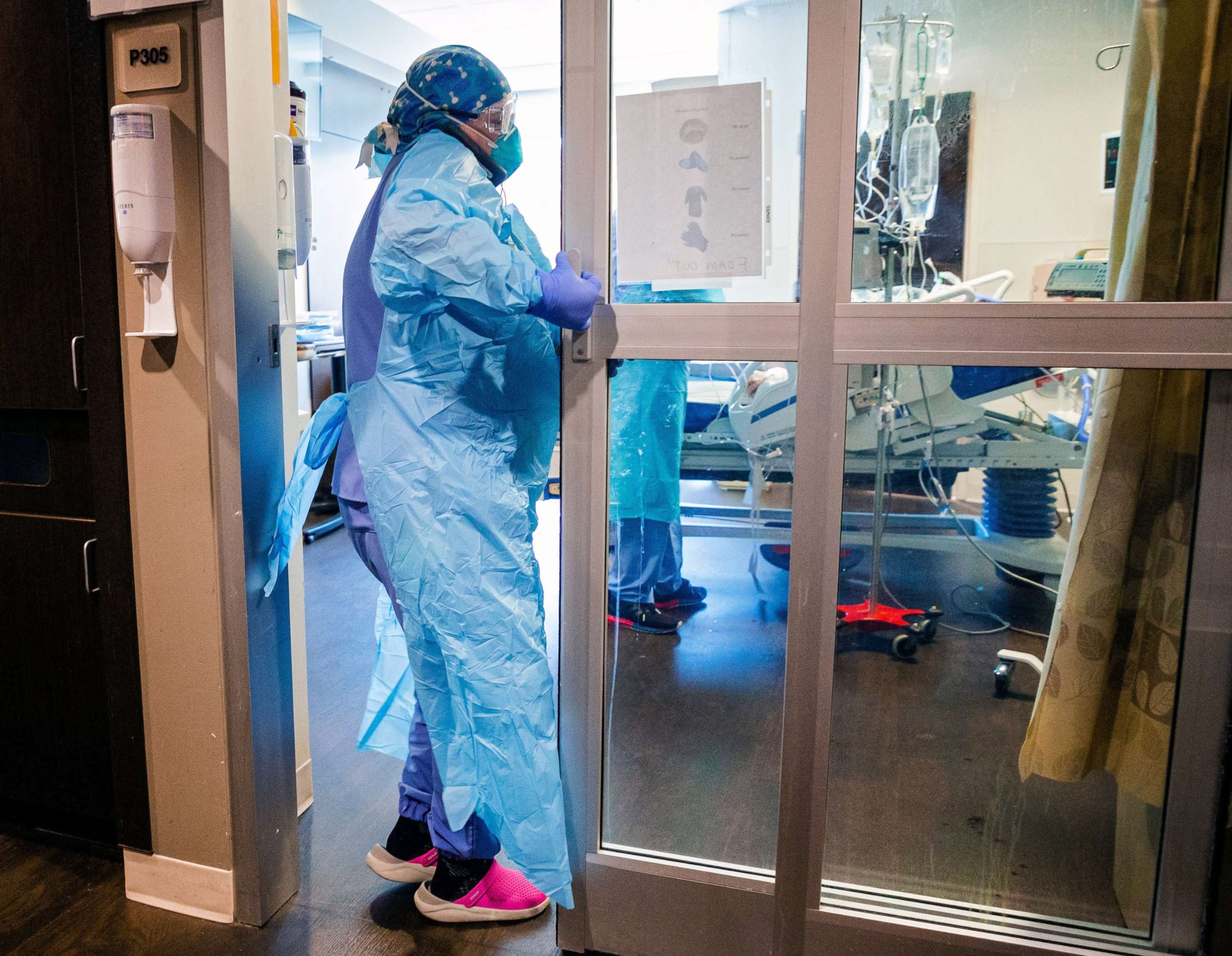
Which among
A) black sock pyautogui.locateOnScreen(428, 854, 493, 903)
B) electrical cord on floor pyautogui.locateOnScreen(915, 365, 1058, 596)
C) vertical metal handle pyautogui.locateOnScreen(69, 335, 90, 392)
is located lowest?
black sock pyautogui.locateOnScreen(428, 854, 493, 903)

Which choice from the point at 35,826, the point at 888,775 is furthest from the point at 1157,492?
the point at 35,826

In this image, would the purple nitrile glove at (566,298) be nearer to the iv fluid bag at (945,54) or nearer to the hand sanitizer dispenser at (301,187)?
the iv fluid bag at (945,54)

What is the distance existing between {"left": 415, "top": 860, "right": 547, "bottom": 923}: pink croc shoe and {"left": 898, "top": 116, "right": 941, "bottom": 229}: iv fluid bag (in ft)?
4.39

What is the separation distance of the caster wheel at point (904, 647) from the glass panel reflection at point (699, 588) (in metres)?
0.19

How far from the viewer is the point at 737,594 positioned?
A: 1.57 metres

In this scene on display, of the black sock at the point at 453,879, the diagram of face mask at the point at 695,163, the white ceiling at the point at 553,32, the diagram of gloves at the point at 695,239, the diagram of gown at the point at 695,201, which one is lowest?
the black sock at the point at 453,879

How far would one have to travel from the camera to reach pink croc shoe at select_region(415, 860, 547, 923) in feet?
→ 5.39

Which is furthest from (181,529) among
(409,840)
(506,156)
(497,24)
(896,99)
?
(497,24)

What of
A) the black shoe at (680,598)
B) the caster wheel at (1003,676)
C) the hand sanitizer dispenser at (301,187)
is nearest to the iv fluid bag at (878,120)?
the black shoe at (680,598)

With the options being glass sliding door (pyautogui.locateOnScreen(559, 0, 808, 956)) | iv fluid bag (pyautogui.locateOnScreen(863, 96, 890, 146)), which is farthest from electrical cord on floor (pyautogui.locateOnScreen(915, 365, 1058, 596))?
iv fluid bag (pyautogui.locateOnScreen(863, 96, 890, 146))

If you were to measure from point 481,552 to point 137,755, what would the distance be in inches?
33.3

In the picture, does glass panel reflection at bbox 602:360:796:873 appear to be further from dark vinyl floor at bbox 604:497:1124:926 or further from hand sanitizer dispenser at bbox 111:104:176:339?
hand sanitizer dispenser at bbox 111:104:176:339

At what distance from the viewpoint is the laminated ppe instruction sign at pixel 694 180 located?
1361 millimetres

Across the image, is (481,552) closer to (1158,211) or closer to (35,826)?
(1158,211)
